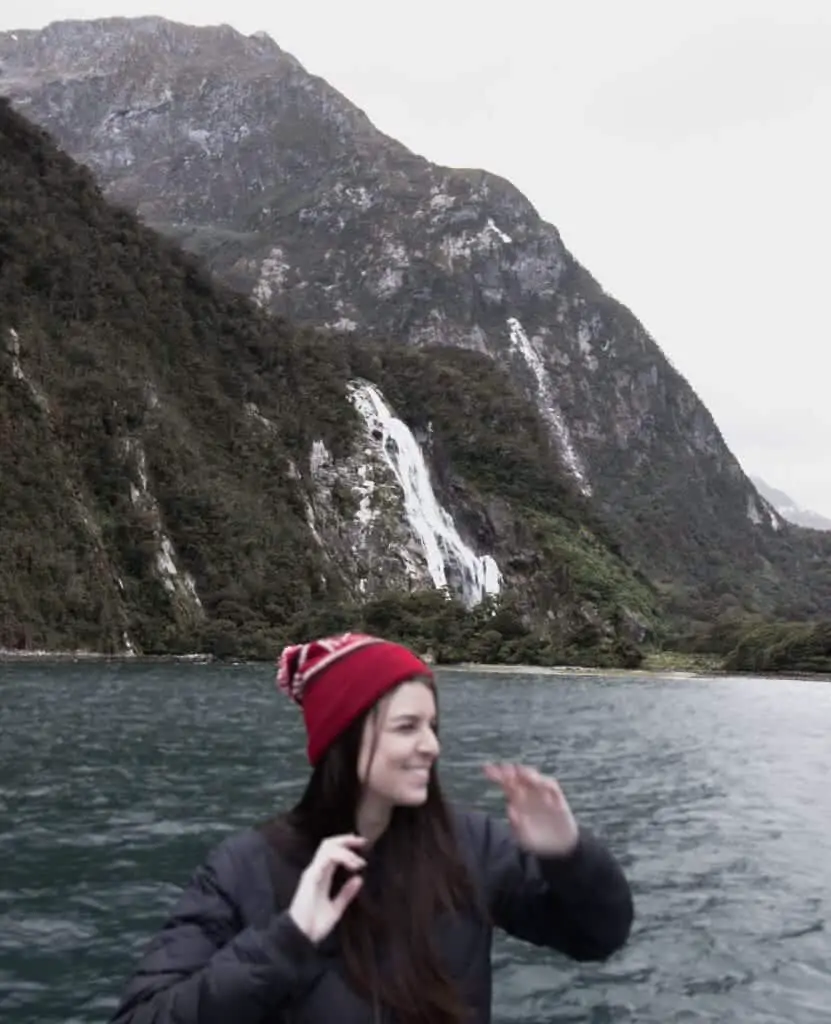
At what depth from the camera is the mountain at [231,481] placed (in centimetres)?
7019

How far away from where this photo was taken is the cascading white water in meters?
102

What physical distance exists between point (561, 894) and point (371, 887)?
550 mm

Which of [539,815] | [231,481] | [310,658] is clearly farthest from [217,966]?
[231,481]

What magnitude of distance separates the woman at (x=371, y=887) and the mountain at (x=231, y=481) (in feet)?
206

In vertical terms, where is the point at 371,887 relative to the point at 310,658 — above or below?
below

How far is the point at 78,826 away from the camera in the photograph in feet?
46.7

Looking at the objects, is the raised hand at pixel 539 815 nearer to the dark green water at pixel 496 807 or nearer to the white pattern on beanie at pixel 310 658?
the white pattern on beanie at pixel 310 658

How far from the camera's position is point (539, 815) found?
2906 millimetres

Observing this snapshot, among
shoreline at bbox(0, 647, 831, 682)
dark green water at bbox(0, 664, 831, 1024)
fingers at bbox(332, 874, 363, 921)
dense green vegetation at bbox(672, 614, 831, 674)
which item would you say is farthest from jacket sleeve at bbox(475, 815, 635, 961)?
dense green vegetation at bbox(672, 614, 831, 674)

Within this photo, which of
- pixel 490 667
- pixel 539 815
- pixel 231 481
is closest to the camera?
pixel 539 815

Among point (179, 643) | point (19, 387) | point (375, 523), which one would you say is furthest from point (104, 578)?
point (375, 523)

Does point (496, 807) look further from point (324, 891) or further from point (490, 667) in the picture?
point (490, 667)

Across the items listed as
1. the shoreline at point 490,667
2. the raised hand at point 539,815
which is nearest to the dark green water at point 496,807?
the raised hand at point 539,815

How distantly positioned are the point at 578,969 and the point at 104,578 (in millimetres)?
62883
